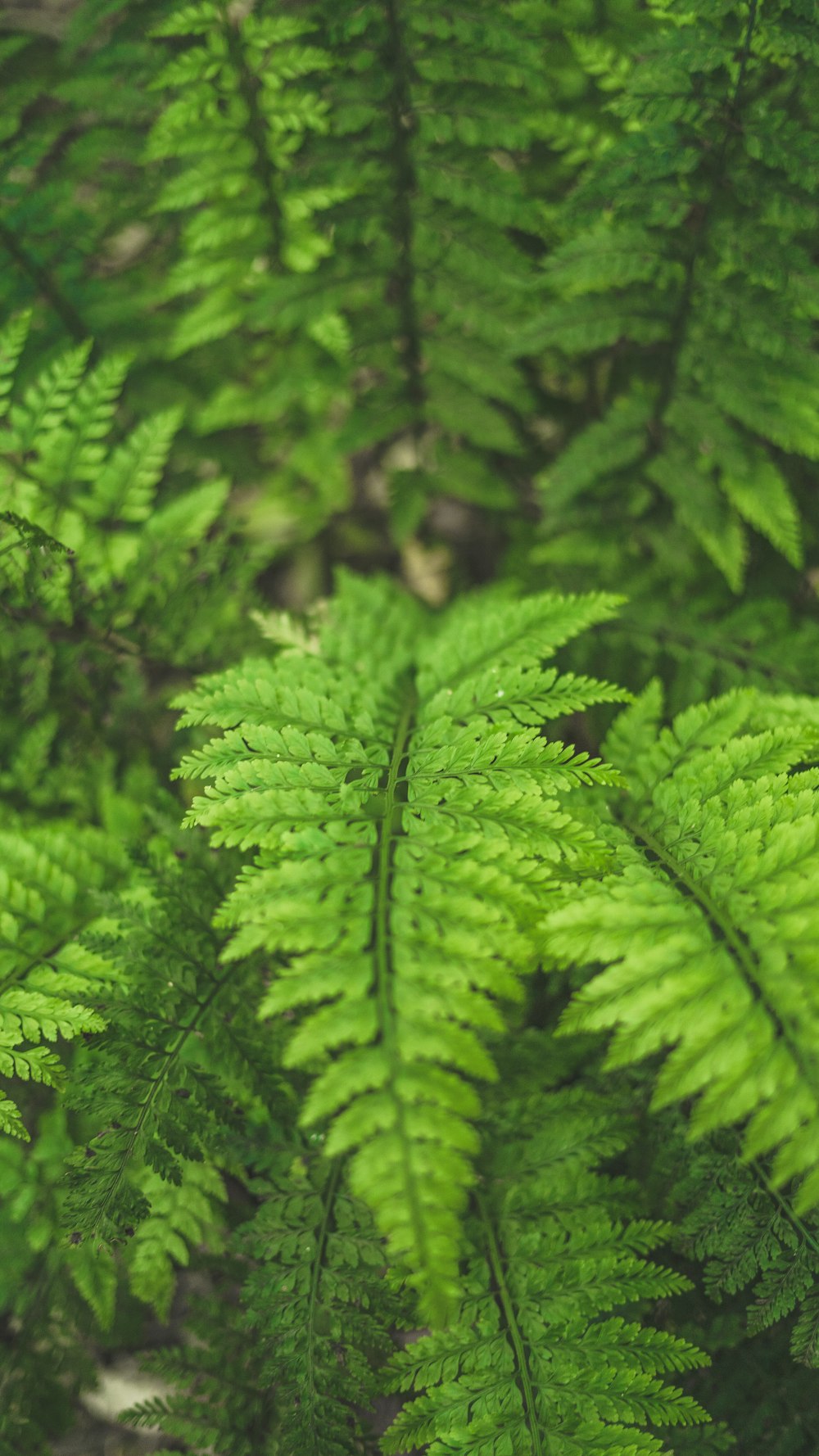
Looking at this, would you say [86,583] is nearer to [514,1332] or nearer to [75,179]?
[75,179]

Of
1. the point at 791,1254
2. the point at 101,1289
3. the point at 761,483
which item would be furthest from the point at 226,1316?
the point at 761,483

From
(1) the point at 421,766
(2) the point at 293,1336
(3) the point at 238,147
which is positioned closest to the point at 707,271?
(3) the point at 238,147

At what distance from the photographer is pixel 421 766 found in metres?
1.71

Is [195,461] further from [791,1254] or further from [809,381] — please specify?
[791,1254]

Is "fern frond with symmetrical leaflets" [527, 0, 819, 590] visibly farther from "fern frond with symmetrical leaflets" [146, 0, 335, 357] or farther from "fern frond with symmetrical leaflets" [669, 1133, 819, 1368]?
"fern frond with symmetrical leaflets" [669, 1133, 819, 1368]

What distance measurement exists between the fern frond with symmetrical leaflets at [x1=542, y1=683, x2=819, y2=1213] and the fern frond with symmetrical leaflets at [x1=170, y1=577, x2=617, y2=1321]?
0.13m

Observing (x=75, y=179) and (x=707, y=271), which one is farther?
(x=75, y=179)

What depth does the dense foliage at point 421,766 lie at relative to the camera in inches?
54.4

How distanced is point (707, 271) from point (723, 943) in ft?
6.42

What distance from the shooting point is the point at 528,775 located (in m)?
1.59

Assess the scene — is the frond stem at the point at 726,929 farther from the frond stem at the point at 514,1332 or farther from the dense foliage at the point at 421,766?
the frond stem at the point at 514,1332

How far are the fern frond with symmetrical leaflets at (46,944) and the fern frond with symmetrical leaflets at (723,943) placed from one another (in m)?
1.03

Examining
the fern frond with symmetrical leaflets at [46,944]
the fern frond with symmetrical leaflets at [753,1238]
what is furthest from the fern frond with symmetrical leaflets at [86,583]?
the fern frond with symmetrical leaflets at [753,1238]

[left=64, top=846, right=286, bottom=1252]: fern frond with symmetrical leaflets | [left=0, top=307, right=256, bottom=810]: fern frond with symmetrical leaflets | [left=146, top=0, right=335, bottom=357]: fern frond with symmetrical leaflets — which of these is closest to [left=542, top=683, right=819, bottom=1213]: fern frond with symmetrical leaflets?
[left=64, top=846, right=286, bottom=1252]: fern frond with symmetrical leaflets
